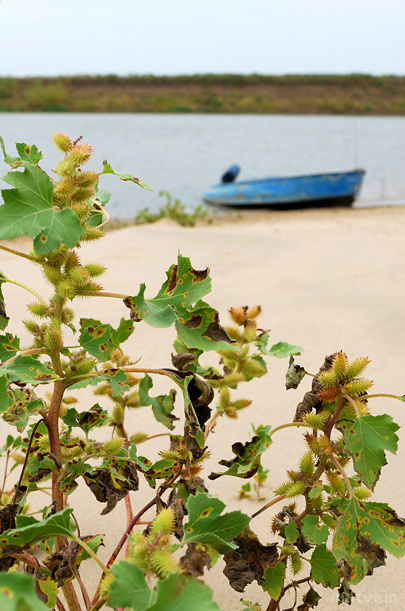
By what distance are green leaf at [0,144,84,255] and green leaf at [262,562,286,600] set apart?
660 millimetres

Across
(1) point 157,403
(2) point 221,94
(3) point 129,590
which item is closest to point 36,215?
(1) point 157,403

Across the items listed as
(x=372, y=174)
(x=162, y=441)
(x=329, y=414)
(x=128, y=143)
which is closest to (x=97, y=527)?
(x=162, y=441)

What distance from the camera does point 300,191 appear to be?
1249cm

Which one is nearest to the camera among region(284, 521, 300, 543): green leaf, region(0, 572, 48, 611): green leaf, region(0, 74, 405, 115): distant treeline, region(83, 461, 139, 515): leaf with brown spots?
region(0, 572, 48, 611): green leaf

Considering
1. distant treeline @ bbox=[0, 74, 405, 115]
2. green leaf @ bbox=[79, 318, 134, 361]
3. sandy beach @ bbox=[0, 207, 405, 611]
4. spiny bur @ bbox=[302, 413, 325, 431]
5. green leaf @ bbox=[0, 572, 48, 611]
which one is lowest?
sandy beach @ bbox=[0, 207, 405, 611]

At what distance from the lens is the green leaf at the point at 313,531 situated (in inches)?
41.7

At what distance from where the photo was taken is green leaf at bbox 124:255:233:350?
3.19ft

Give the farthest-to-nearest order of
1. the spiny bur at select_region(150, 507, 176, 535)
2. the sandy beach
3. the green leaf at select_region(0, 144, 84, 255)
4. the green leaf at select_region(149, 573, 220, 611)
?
the sandy beach < the green leaf at select_region(0, 144, 84, 255) < the spiny bur at select_region(150, 507, 176, 535) < the green leaf at select_region(149, 573, 220, 611)

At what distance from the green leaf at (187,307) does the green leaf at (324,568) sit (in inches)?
16.5

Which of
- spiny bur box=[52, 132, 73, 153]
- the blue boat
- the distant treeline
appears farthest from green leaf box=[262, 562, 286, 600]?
the distant treeline

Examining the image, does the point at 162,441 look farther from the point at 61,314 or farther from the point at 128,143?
the point at 128,143

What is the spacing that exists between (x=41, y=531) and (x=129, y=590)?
A: 21 centimetres

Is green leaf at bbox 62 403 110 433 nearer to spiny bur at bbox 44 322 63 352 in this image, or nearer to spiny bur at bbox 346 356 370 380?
spiny bur at bbox 44 322 63 352

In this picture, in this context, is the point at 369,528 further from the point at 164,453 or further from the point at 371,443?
the point at 164,453
